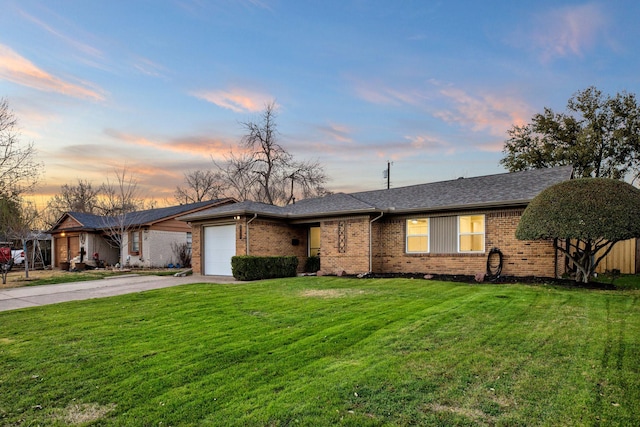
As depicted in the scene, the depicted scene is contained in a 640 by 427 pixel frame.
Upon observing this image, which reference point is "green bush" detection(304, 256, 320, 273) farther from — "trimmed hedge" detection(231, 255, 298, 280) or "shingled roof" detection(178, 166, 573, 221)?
"trimmed hedge" detection(231, 255, 298, 280)

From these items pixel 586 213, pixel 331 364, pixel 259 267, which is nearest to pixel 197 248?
pixel 259 267

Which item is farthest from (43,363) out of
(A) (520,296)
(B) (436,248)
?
(B) (436,248)

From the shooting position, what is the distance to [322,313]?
285 inches

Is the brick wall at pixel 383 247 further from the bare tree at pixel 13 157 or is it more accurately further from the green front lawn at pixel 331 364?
the bare tree at pixel 13 157

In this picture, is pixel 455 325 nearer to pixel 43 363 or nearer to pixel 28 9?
pixel 43 363

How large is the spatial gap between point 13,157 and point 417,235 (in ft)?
64.3

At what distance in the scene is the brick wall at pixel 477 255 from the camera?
12070 mm

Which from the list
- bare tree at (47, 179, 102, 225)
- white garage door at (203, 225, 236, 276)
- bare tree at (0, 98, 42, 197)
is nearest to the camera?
white garage door at (203, 225, 236, 276)

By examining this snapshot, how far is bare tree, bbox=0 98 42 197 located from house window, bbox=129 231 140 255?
617 centimetres

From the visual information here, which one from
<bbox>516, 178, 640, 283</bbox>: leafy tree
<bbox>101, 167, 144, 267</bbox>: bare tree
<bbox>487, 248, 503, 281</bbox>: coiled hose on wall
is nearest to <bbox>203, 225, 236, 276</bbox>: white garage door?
<bbox>101, 167, 144, 267</bbox>: bare tree

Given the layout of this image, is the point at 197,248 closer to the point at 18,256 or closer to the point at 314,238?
the point at 314,238

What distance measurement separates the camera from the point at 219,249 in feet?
55.8

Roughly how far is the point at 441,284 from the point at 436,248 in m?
3.19

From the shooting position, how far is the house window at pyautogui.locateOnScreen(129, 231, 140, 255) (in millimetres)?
23906
